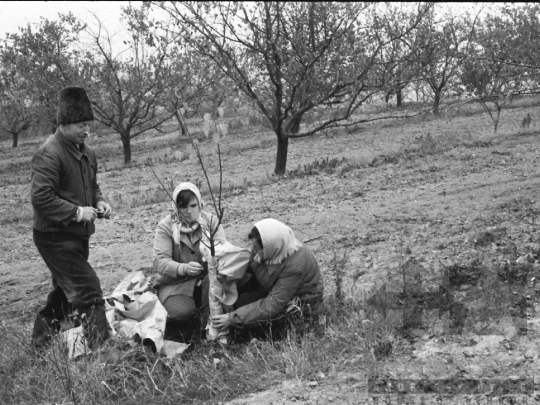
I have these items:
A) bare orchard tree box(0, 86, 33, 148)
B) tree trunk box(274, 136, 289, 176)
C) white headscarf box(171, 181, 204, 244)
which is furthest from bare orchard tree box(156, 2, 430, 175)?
bare orchard tree box(0, 86, 33, 148)

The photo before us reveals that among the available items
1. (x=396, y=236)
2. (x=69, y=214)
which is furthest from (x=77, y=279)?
(x=396, y=236)

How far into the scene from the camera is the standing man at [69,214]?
3.77 m

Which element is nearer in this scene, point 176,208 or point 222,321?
point 222,321

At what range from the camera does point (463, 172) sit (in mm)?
9078

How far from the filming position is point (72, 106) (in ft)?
12.7

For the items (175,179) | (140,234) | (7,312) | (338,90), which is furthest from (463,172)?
(7,312)

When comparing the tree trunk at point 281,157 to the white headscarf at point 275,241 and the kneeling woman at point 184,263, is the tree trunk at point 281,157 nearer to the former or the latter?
the kneeling woman at point 184,263

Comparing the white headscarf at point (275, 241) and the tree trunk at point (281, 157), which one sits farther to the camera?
the tree trunk at point (281, 157)

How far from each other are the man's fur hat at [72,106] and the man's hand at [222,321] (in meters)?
1.53

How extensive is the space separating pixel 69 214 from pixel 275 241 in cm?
127

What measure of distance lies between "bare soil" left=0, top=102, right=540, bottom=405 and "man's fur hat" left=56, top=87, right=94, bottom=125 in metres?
0.60

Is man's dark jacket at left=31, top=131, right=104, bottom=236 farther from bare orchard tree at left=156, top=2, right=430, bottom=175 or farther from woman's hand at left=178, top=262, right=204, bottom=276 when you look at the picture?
bare orchard tree at left=156, top=2, right=430, bottom=175

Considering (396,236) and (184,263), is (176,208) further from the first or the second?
(396,236)

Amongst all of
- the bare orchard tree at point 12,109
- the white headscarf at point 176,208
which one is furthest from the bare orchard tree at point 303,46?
the bare orchard tree at point 12,109
